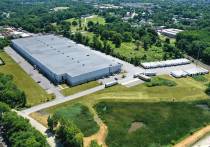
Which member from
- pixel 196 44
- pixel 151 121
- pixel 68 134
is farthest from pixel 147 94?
pixel 196 44

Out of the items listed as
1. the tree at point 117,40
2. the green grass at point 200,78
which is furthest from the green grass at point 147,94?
the tree at point 117,40

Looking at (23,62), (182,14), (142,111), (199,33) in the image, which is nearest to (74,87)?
(142,111)

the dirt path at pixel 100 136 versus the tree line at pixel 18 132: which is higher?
the tree line at pixel 18 132

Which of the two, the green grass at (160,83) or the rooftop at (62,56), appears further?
the rooftop at (62,56)

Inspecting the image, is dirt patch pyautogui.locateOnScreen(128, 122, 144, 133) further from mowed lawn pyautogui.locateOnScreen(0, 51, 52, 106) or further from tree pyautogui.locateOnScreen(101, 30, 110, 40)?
tree pyautogui.locateOnScreen(101, 30, 110, 40)

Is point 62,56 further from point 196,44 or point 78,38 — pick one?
point 196,44

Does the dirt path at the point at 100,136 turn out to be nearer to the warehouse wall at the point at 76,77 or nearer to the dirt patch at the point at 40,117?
the dirt patch at the point at 40,117

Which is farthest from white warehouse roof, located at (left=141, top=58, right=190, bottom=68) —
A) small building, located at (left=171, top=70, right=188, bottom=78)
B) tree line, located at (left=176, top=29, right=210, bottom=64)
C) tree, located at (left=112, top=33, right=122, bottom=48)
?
tree, located at (left=112, top=33, right=122, bottom=48)
